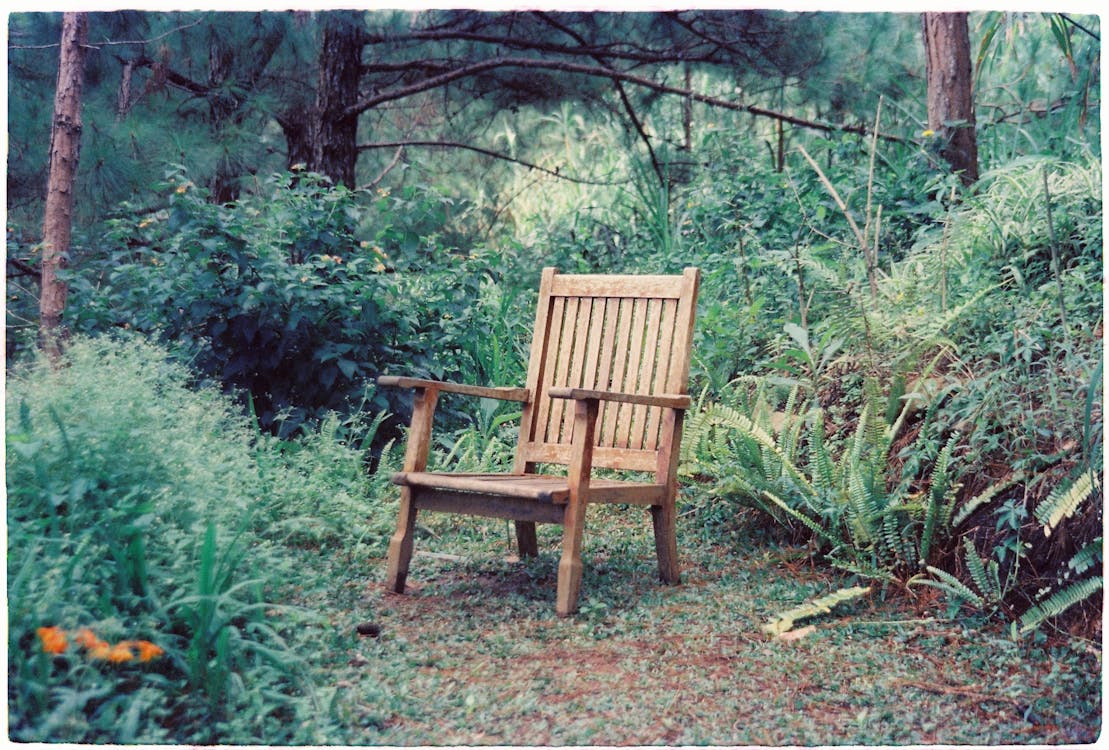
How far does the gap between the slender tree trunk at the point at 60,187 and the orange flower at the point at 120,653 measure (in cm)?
283

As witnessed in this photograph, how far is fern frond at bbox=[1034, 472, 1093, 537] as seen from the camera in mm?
2814

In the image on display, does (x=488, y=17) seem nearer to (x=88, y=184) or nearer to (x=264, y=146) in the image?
(x=264, y=146)

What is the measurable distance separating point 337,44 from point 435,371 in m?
2.28

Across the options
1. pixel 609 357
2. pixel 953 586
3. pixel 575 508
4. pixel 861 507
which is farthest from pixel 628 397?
pixel 953 586

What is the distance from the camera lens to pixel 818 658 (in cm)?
286

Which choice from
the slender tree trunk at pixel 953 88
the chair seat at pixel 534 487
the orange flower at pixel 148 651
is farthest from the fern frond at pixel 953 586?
the slender tree trunk at pixel 953 88

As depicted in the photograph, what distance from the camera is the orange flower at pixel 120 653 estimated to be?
198cm

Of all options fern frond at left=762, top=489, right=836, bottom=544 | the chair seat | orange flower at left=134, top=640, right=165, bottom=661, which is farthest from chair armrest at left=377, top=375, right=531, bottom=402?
orange flower at left=134, top=640, right=165, bottom=661

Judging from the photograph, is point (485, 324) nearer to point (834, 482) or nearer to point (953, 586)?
point (834, 482)

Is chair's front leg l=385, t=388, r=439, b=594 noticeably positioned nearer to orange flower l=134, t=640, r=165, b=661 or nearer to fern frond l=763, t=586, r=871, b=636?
fern frond l=763, t=586, r=871, b=636

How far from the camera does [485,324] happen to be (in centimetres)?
557

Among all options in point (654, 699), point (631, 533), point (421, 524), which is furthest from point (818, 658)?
point (421, 524)

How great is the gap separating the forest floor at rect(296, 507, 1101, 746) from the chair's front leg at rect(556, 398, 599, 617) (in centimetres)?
8

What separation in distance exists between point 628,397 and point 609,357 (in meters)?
0.59
